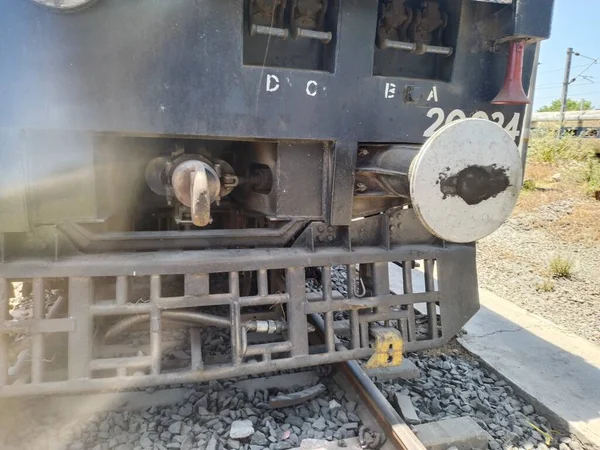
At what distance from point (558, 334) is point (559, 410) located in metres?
1.23

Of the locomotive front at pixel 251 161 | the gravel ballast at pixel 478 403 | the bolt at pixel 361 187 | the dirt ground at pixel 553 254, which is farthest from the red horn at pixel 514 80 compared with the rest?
the dirt ground at pixel 553 254

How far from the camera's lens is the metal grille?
2.04 metres

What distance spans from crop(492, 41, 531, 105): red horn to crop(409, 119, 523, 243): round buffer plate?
0.63 meters

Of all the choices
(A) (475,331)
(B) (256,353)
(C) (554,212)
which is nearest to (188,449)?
(B) (256,353)

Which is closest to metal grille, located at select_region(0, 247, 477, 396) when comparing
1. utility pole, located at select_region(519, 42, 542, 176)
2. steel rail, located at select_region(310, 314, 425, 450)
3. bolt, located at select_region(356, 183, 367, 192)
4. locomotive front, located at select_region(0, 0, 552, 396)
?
locomotive front, located at select_region(0, 0, 552, 396)

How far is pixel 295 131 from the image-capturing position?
2.22m

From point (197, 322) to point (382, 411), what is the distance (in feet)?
3.27

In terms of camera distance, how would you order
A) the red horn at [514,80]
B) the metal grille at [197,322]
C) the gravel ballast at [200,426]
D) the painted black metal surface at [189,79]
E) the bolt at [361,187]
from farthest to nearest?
the bolt at [361,187] < the red horn at [514,80] < the gravel ballast at [200,426] < the metal grille at [197,322] < the painted black metal surface at [189,79]

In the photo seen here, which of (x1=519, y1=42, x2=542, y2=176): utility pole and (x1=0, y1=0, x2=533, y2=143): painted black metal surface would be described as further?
(x1=519, y1=42, x2=542, y2=176): utility pole

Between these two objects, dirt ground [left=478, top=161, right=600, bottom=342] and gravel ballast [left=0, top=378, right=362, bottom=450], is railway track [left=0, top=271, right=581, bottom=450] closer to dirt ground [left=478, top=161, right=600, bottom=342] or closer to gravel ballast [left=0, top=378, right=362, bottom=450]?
gravel ballast [left=0, top=378, right=362, bottom=450]

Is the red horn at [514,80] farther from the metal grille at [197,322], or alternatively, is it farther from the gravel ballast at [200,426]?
the gravel ballast at [200,426]

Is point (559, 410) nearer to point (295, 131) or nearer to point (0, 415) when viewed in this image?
point (295, 131)

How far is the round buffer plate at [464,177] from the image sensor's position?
187cm

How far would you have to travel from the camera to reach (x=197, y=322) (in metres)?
2.35
